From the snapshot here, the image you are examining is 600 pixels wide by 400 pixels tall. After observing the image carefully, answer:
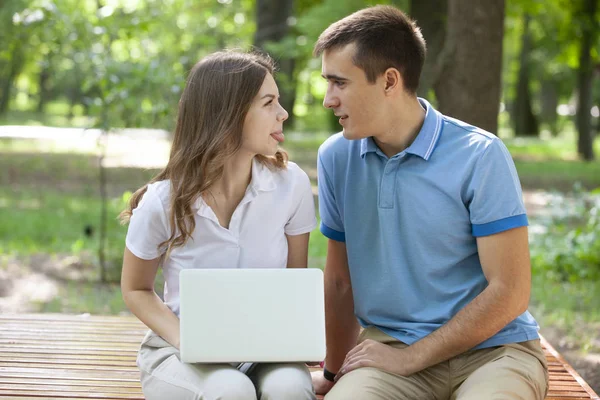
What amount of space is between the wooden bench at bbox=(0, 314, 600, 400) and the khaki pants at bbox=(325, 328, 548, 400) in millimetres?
374

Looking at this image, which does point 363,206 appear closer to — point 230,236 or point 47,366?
point 230,236

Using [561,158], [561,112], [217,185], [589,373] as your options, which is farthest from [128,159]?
[561,112]

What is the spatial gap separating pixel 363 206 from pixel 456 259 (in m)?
0.38

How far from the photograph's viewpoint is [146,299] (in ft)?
9.59

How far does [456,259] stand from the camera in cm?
292

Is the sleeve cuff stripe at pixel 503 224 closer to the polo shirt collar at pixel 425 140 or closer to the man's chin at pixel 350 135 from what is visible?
the polo shirt collar at pixel 425 140

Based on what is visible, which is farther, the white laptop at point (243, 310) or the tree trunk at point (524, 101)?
the tree trunk at point (524, 101)

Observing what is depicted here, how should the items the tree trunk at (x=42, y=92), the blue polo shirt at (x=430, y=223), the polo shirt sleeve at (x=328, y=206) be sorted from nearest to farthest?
the blue polo shirt at (x=430, y=223) < the polo shirt sleeve at (x=328, y=206) < the tree trunk at (x=42, y=92)

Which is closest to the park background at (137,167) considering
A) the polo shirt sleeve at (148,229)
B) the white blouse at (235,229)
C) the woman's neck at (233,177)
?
the woman's neck at (233,177)

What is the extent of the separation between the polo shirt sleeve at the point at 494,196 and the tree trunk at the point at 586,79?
14322mm

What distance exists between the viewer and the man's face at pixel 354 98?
301 centimetres

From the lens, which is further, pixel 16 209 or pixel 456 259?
pixel 16 209

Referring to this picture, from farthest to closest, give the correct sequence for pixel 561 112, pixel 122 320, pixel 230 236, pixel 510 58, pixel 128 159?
pixel 561 112 < pixel 510 58 < pixel 128 159 < pixel 122 320 < pixel 230 236

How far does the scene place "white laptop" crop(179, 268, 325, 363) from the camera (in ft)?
8.45
